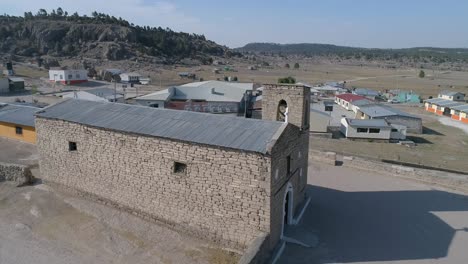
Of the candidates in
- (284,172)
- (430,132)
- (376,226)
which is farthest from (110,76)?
(376,226)

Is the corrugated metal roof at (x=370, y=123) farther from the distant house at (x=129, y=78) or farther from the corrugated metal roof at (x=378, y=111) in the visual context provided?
the distant house at (x=129, y=78)

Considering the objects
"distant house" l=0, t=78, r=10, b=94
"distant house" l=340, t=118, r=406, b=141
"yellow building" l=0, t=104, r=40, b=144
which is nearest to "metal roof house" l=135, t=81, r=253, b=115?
"distant house" l=340, t=118, r=406, b=141

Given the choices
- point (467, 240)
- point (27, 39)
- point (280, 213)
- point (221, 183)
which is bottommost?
point (467, 240)

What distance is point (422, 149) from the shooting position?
31.8 metres

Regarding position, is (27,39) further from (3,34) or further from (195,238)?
(195,238)

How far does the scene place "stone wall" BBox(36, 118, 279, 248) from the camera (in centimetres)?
1162

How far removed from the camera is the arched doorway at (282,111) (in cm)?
1512

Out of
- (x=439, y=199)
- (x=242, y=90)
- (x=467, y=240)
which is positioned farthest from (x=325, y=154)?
(x=242, y=90)

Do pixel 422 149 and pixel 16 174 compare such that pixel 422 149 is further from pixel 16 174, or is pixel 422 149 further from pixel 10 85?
pixel 10 85

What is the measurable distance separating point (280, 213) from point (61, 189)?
1021cm

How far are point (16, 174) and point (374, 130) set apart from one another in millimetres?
29106

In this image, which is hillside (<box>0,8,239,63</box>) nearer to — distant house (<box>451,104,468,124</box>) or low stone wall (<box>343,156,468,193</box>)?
distant house (<box>451,104,468,124</box>)

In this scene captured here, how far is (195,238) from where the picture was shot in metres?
12.9

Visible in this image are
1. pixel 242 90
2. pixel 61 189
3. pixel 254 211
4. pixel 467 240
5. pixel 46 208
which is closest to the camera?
pixel 254 211
